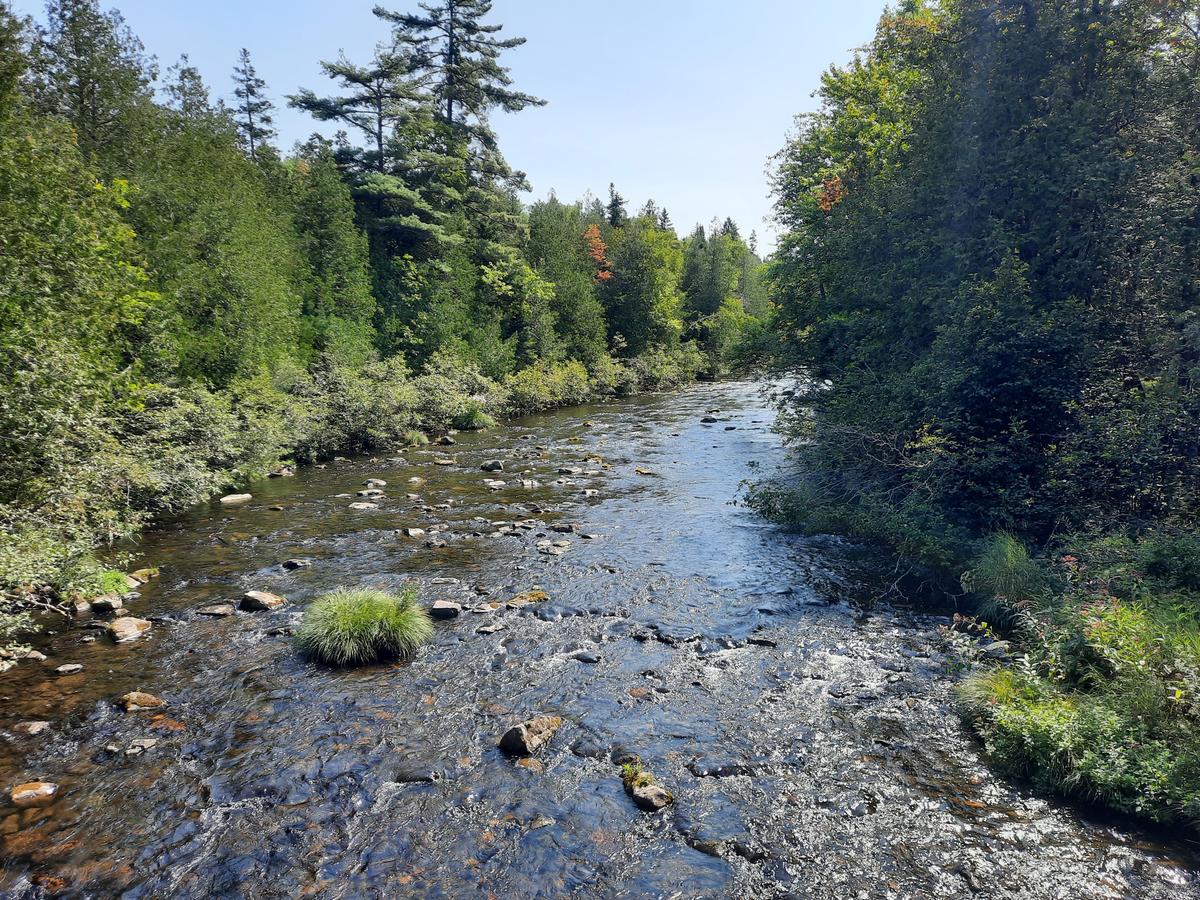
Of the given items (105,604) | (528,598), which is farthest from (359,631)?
(105,604)

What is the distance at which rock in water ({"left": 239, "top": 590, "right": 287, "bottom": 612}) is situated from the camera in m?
9.96

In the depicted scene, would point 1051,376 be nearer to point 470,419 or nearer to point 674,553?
point 674,553

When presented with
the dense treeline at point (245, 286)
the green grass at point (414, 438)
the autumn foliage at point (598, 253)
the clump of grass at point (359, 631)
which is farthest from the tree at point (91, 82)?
the autumn foliage at point (598, 253)

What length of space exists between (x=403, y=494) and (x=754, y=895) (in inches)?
580

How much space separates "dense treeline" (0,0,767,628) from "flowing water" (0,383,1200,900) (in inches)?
111

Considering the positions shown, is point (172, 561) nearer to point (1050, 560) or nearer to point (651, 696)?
point (651, 696)

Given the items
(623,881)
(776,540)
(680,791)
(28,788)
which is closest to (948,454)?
(776,540)

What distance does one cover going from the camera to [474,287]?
1582 inches

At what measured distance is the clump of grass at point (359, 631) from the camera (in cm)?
841

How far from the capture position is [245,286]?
20.8 metres

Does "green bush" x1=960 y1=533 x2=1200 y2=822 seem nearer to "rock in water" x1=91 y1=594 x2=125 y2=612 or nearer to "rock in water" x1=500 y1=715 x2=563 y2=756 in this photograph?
"rock in water" x1=500 y1=715 x2=563 y2=756

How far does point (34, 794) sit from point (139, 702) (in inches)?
62.7

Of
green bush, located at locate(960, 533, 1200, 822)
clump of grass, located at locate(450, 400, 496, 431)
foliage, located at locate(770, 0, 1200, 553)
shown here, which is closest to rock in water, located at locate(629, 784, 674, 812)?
green bush, located at locate(960, 533, 1200, 822)

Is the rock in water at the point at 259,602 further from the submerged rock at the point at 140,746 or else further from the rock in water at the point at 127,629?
the submerged rock at the point at 140,746
